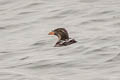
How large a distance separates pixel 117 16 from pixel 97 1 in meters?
2.42

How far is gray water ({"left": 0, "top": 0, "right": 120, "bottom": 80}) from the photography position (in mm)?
14273

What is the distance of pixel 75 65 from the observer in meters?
14.8

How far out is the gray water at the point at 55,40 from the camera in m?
14.3

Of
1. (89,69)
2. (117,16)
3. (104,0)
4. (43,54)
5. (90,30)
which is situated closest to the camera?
(89,69)

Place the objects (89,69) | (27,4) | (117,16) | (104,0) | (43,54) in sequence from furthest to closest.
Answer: (27,4)
(104,0)
(117,16)
(43,54)
(89,69)

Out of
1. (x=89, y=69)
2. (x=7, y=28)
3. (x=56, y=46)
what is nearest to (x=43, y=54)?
(x=56, y=46)

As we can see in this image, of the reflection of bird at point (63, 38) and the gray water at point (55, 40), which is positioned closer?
the gray water at point (55, 40)

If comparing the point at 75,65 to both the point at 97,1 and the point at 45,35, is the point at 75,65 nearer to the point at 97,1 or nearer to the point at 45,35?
the point at 45,35

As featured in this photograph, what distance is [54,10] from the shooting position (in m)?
23.2

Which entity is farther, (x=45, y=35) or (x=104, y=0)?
(x=104, y=0)

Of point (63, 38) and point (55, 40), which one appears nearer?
point (63, 38)

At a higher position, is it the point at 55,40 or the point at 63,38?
the point at 63,38

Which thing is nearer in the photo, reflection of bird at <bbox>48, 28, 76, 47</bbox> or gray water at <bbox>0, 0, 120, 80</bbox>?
A: gray water at <bbox>0, 0, 120, 80</bbox>

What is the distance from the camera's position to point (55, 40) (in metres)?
19.0
